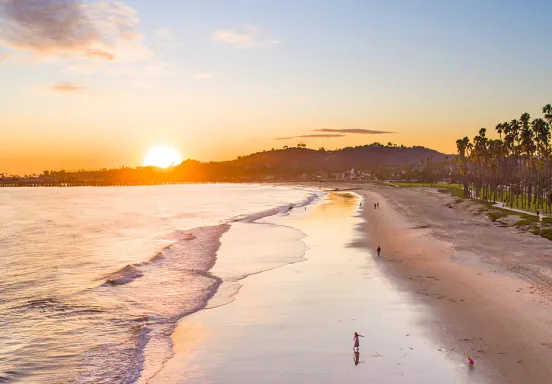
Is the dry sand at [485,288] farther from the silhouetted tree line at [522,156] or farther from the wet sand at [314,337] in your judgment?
the silhouetted tree line at [522,156]

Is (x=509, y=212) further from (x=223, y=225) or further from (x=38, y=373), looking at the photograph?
(x=38, y=373)

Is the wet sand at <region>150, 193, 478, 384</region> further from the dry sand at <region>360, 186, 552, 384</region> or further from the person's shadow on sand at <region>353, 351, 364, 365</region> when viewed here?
the dry sand at <region>360, 186, 552, 384</region>

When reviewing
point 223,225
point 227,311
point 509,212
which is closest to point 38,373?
point 227,311

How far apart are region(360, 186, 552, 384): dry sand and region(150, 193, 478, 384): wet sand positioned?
3.15 feet

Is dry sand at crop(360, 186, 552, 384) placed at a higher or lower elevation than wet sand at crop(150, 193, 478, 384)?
higher

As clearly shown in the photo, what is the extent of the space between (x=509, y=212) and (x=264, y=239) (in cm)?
3623

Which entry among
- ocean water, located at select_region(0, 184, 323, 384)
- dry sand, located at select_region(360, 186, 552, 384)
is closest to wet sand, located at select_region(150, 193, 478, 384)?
dry sand, located at select_region(360, 186, 552, 384)

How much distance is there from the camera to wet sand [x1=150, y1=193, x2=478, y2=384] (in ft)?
49.1

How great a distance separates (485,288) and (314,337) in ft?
40.0

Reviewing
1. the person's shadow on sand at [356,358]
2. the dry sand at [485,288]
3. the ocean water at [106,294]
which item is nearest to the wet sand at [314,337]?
the person's shadow on sand at [356,358]

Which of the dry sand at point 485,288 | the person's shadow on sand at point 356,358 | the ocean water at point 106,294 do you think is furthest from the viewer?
the ocean water at point 106,294

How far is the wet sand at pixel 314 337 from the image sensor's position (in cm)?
1495

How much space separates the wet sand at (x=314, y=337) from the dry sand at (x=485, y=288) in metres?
0.96

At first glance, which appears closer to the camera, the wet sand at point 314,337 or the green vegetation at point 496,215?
the wet sand at point 314,337
